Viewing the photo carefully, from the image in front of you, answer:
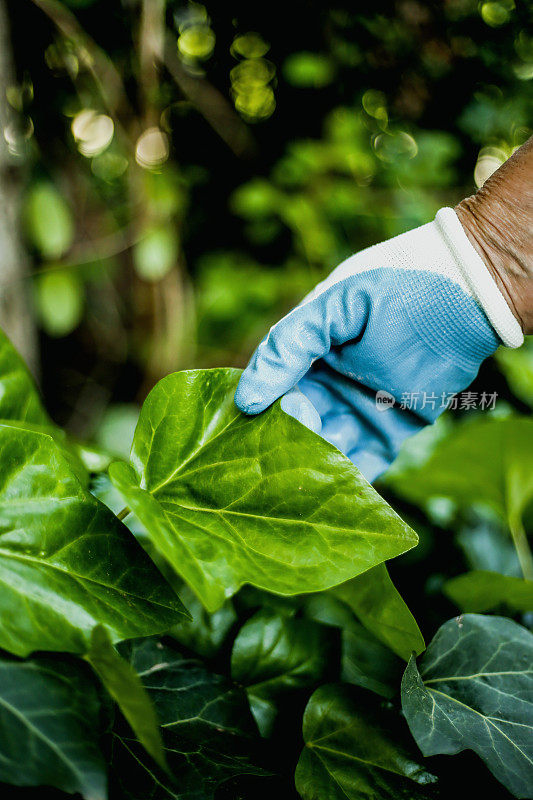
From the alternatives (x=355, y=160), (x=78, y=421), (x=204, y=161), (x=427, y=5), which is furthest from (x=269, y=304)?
(x=427, y=5)

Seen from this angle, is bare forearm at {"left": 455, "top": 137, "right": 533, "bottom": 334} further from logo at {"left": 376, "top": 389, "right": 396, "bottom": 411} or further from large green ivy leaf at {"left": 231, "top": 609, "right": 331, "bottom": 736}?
large green ivy leaf at {"left": 231, "top": 609, "right": 331, "bottom": 736}

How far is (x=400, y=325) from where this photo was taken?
1.99 feet

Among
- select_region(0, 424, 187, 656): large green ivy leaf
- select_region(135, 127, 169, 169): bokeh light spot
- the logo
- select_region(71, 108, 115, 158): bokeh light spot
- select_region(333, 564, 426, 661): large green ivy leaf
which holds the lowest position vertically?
select_region(333, 564, 426, 661): large green ivy leaf

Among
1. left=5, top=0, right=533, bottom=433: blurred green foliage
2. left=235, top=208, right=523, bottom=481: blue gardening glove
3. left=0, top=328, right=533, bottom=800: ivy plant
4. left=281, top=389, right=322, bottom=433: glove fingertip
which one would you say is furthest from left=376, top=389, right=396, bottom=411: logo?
left=5, top=0, right=533, bottom=433: blurred green foliage

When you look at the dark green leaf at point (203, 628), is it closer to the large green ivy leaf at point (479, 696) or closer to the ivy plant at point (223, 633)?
the ivy plant at point (223, 633)

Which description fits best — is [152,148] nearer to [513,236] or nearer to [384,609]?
[513,236]

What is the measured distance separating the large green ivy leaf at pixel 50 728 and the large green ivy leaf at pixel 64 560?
2 cm

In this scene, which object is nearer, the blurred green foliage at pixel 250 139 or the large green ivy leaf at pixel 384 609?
the large green ivy leaf at pixel 384 609

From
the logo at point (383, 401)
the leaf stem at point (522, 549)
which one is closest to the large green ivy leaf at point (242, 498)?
the logo at point (383, 401)

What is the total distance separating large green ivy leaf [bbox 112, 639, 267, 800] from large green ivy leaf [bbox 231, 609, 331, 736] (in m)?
0.03

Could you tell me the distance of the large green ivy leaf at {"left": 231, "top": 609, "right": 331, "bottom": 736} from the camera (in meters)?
0.52

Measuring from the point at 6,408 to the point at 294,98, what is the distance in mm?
1540

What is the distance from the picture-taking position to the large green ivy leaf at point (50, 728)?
0.30 metres

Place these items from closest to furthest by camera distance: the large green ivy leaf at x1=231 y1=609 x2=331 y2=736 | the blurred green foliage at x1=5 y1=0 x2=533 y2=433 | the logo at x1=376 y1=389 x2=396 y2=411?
1. the large green ivy leaf at x1=231 y1=609 x2=331 y2=736
2. the logo at x1=376 y1=389 x2=396 y2=411
3. the blurred green foliage at x1=5 y1=0 x2=533 y2=433
